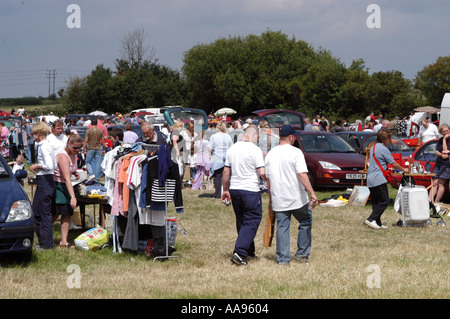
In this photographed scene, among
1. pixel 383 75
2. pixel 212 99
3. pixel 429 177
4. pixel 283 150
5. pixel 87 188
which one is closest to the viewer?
pixel 283 150

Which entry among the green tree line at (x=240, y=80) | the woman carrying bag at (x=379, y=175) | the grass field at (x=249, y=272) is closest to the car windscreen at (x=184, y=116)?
the woman carrying bag at (x=379, y=175)

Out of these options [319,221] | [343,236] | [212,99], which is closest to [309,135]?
[319,221]

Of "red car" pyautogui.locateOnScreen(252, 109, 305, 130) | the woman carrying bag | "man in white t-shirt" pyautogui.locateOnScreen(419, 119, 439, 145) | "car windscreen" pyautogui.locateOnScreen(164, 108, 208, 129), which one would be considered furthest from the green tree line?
the woman carrying bag

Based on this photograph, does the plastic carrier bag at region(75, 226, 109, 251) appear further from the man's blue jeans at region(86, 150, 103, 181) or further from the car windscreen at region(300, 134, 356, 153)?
the car windscreen at region(300, 134, 356, 153)

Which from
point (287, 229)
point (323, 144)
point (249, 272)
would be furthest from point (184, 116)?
point (249, 272)

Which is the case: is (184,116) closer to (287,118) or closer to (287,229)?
(287,118)

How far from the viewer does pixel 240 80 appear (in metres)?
70.8

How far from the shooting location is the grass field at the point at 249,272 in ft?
23.3

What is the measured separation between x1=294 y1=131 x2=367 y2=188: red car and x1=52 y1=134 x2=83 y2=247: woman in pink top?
330 inches

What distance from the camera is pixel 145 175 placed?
898cm

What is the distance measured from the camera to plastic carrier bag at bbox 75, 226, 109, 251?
986 cm
